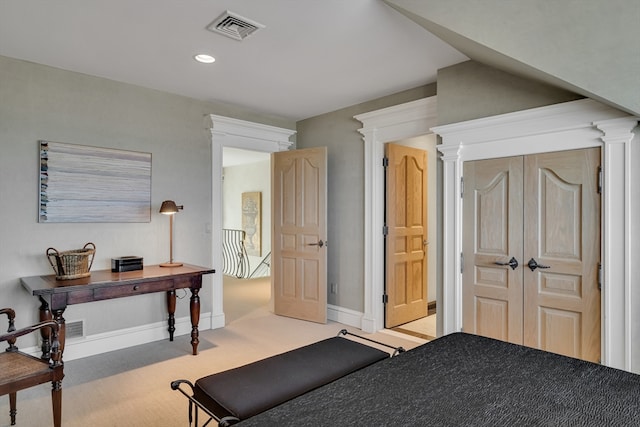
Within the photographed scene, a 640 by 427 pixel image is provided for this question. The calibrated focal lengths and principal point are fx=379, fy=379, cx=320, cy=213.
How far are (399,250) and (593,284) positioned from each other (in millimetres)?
2030

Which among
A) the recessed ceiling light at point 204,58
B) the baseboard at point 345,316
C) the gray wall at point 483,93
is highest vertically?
the recessed ceiling light at point 204,58

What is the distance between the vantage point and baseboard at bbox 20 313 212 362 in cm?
332

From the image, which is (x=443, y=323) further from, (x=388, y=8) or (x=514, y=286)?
(x=388, y=8)

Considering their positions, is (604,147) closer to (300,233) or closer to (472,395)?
(472,395)

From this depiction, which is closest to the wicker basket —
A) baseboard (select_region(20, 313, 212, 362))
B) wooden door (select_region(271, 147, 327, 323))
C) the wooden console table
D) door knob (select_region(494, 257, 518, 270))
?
the wooden console table

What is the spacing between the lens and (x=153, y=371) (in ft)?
10.1

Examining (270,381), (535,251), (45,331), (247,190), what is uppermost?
(247,190)

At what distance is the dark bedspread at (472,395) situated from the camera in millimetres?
1149

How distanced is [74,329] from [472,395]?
341 cm

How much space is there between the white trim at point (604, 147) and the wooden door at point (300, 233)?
183 cm

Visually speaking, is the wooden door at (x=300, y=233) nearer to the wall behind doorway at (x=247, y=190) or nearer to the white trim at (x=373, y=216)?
the white trim at (x=373, y=216)

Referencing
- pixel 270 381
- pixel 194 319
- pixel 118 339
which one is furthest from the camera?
pixel 118 339

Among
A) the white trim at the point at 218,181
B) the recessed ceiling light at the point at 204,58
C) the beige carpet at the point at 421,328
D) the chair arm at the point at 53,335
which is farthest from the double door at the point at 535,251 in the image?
the chair arm at the point at 53,335

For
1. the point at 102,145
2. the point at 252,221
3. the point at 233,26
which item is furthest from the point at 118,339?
the point at 252,221
